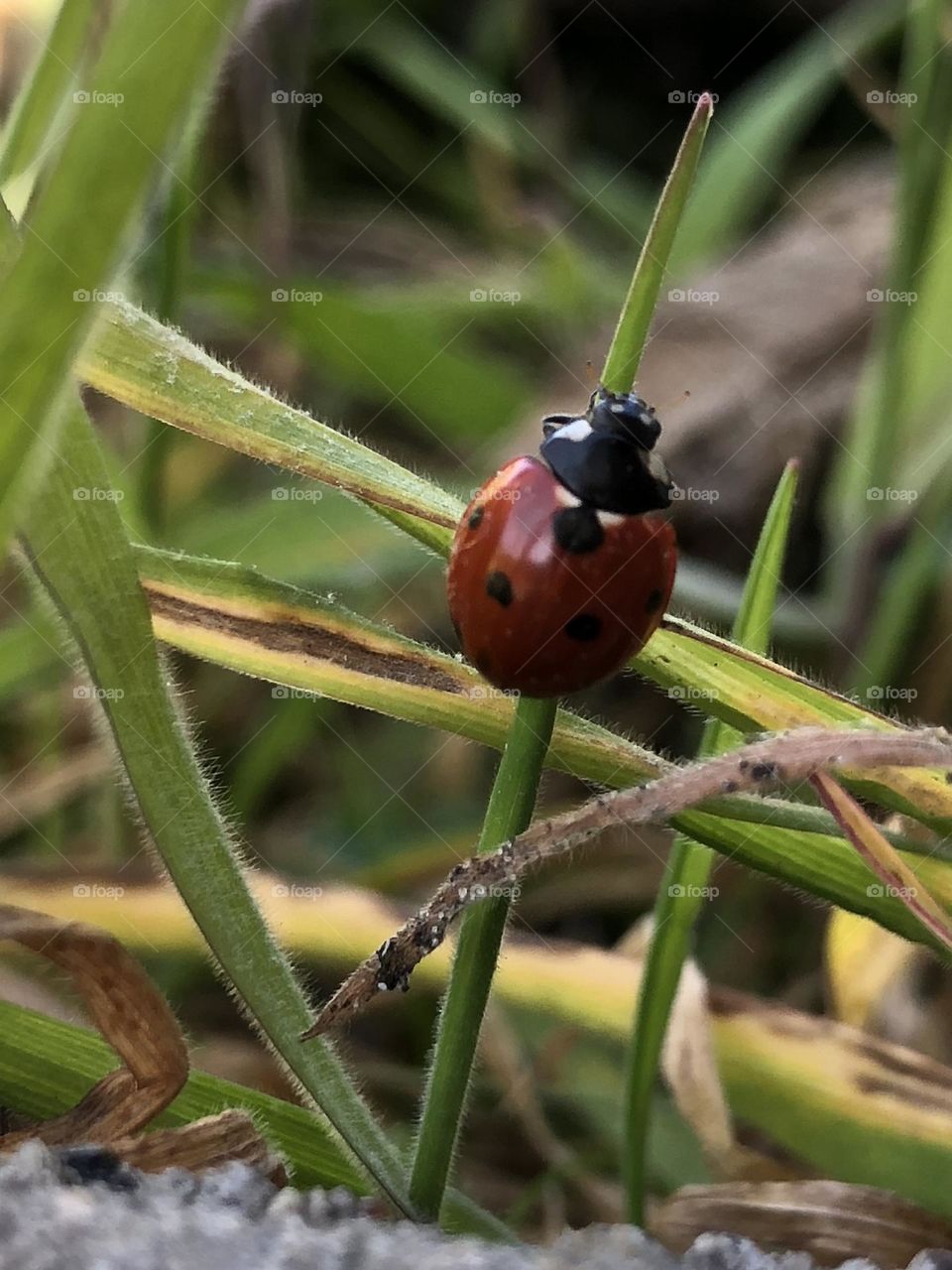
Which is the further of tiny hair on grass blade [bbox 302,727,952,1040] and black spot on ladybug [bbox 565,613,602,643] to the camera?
black spot on ladybug [bbox 565,613,602,643]

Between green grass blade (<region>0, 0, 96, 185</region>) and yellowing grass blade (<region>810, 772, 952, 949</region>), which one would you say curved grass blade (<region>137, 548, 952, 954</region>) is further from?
green grass blade (<region>0, 0, 96, 185</region>)

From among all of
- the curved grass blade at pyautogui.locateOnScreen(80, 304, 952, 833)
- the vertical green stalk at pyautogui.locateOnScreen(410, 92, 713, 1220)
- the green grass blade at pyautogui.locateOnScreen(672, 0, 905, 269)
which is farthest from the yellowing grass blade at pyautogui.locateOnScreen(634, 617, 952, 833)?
the green grass blade at pyautogui.locateOnScreen(672, 0, 905, 269)

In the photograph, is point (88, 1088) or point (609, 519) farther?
point (609, 519)

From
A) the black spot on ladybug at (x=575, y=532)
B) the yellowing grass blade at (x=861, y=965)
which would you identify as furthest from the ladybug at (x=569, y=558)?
the yellowing grass blade at (x=861, y=965)

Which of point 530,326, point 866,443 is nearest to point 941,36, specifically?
point 866,443

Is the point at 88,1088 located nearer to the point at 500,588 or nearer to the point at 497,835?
the point at 497,835

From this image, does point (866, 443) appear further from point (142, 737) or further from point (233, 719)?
point (142, 737)

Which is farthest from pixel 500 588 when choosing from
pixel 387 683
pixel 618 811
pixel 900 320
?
pixel 900 320
